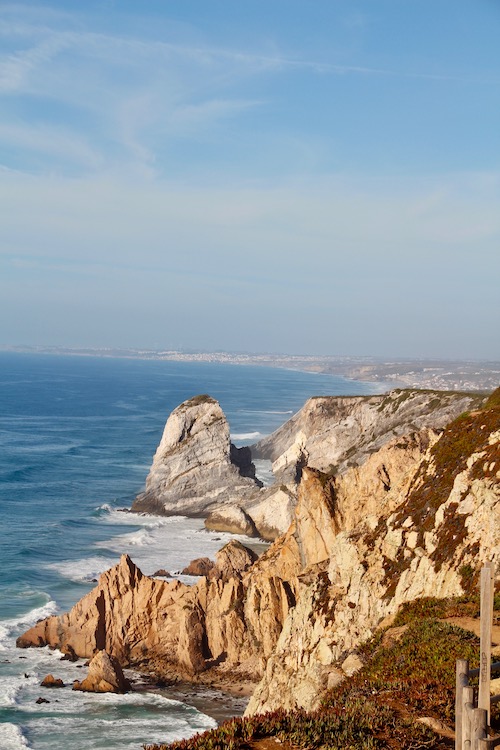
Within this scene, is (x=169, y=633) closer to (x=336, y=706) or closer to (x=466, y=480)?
(x=466, y=480)

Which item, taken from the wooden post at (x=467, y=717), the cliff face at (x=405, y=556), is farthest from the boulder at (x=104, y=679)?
the wooden post at (x=467, y=717)

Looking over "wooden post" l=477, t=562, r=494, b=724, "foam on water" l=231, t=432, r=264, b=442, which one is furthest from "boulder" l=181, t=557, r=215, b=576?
"foam on water" l=231, t=432, r=264, b=442

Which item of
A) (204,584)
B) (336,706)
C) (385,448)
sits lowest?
(204,584)

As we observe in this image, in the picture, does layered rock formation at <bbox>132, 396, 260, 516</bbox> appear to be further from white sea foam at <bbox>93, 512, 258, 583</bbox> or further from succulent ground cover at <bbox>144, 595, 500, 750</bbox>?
succulent ground cover at <bbox>144, 595, 500, 750</bbox>

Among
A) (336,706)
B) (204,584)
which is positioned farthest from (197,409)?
(336,706)

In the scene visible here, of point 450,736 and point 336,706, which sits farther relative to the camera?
point 336,706

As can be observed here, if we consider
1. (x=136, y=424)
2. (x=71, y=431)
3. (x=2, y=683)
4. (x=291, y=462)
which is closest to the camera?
(x=2, y=683)
